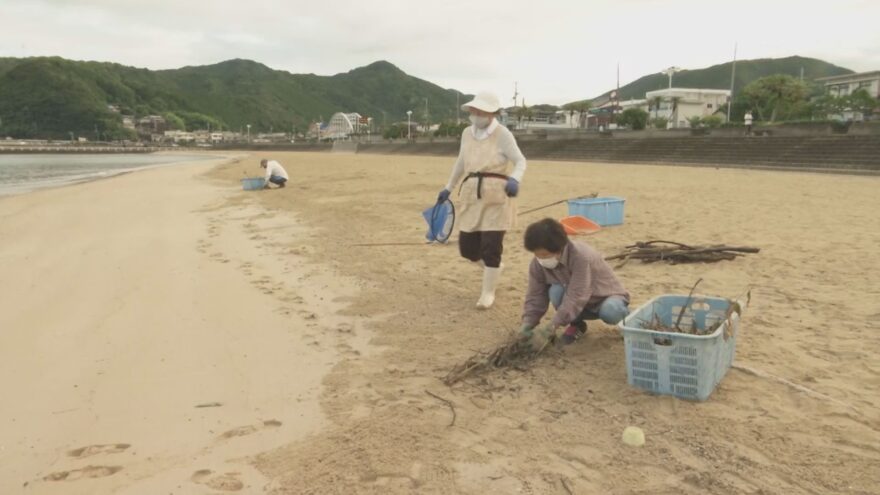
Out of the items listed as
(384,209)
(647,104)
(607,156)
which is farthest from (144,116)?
(384,209)

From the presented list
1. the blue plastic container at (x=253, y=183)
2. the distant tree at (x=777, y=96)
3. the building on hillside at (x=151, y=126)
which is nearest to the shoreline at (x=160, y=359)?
the blue plastic container at (x=253, y=183)

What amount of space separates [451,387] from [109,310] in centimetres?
333

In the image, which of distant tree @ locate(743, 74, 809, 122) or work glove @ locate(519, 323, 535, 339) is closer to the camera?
work glove @ locate(519, 323, 535, 339)

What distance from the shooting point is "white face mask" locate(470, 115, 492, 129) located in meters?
4.49

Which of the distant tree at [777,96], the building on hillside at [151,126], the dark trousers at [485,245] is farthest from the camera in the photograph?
the building on hillside at [151,126]

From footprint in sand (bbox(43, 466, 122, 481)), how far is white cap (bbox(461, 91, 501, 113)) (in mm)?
3187

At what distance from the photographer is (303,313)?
475 centimetres

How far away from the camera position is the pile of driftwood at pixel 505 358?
339cm

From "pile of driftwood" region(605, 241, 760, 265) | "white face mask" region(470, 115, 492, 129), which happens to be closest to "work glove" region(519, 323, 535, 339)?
"white face mask" region(470, 115, 492, 129)

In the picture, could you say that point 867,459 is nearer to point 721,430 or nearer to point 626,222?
point 721,430

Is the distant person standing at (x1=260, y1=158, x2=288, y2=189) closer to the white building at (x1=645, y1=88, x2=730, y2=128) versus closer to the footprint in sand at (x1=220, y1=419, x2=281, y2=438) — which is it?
the footprint in sand at (x1=220, y1=419, x2=281, y2=438)

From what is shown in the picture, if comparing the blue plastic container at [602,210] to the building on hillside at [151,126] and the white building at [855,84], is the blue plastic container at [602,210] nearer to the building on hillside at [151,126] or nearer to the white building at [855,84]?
the white building at [855,84]

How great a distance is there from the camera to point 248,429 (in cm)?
285

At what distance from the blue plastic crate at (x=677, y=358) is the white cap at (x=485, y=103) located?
1.98 meters
